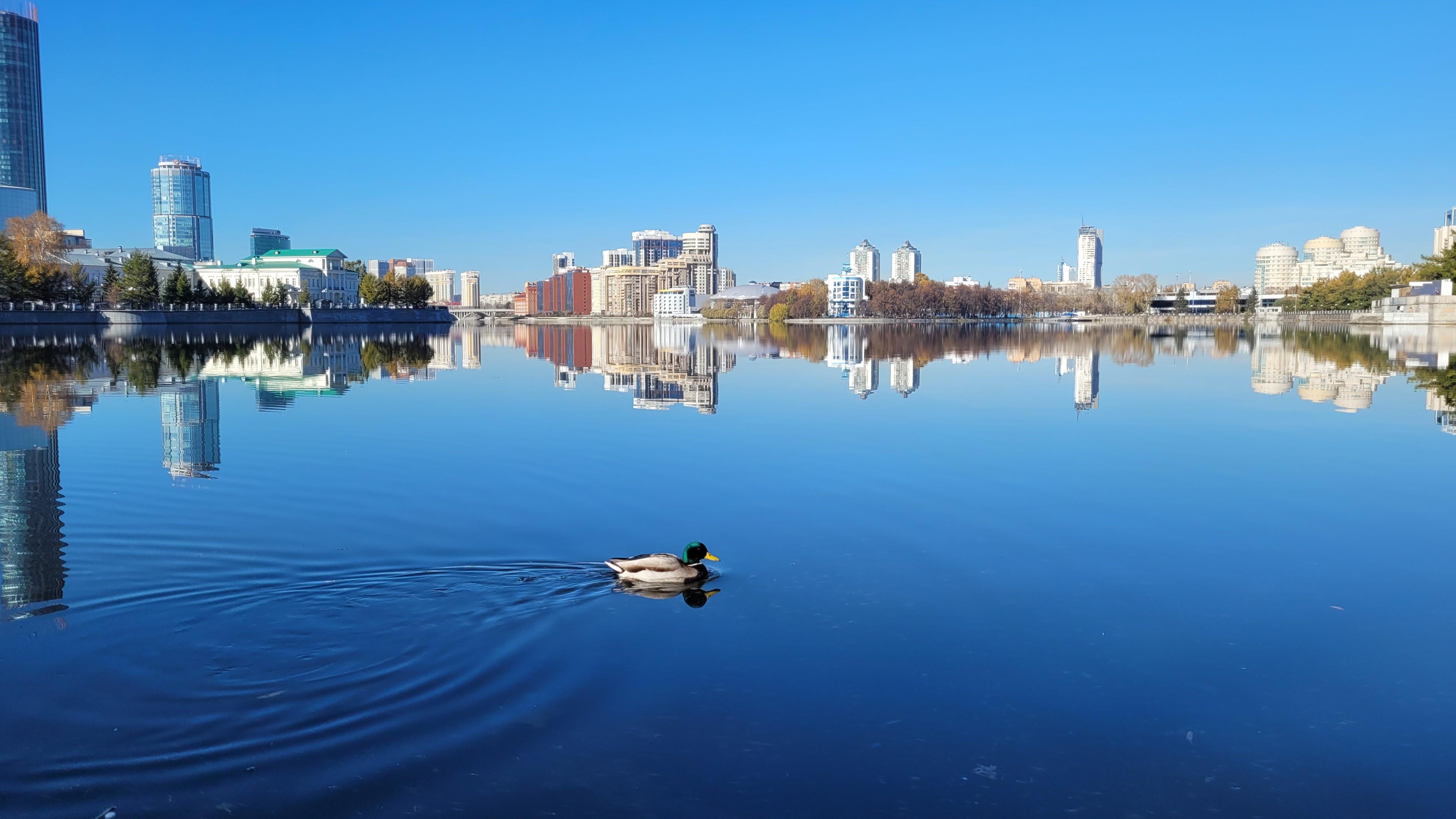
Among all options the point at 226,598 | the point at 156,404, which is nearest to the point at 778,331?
the point at 156,404

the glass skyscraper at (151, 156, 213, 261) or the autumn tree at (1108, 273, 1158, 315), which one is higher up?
the glass skyscraper at (151, 156, 213, 261)

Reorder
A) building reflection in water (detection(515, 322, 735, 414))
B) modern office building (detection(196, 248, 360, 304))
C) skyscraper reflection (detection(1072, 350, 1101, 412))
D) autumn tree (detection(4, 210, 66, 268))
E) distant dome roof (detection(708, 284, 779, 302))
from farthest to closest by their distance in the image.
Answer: distant dome roof (detection(708, 284, 779, 302))
modern office building (detection(196, 248, 360, 304))
autumn tree (detection(4, 210, 66, 268))
building reflection in water (detection(515, 322, 735, 414))
skyscraper reflection (detection(1072, 350, 1101, 412))

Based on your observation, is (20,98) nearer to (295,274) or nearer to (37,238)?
(295,274)

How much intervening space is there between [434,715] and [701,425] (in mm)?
9594

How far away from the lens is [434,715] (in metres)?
4.31

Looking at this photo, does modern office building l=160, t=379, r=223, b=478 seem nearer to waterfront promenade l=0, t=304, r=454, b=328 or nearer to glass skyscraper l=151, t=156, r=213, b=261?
waterfront promenade l=0, t=304, r=454, b=328

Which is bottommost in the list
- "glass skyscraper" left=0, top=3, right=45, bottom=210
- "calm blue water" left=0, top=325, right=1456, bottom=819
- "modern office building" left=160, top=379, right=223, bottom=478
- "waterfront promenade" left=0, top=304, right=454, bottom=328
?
"calm blue water" left=0, top=325, right=1456, bottom=819

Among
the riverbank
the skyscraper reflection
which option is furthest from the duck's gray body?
the riverbank

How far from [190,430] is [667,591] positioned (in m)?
9.53

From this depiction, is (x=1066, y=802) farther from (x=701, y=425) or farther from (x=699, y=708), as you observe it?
(x=701, y=425)

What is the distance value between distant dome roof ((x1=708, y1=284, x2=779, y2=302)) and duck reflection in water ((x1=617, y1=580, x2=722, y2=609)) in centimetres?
14776

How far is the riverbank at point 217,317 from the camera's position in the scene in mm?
57562

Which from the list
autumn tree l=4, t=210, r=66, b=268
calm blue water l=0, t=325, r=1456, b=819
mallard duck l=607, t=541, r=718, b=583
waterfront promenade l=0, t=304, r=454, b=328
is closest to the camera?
calm blue water l=0, t=325, r=1456, b=819

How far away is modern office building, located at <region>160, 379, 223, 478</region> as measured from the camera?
1041 cm
